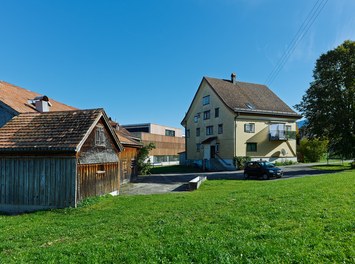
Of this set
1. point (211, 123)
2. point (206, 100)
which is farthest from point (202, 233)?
point (206, 100)

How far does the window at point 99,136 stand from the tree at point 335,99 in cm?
2306

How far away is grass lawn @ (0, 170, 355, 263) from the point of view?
5.46 m

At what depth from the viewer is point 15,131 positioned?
14.5m

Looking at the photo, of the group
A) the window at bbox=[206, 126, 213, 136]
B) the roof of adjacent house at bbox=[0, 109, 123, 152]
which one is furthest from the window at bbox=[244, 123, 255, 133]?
the roof of adjacent house at bbox=[0, 109, 123, 152]

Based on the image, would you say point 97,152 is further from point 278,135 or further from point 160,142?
point 160,142

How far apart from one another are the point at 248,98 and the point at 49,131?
29.2 meters

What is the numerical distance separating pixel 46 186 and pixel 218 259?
10.4m

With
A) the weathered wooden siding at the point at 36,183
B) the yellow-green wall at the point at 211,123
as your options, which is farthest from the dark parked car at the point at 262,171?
the weathered wooden siding at the point at 36,183

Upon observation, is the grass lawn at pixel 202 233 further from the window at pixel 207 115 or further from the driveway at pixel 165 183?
the window at pixel 207 115

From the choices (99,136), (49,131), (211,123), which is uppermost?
(211,123)

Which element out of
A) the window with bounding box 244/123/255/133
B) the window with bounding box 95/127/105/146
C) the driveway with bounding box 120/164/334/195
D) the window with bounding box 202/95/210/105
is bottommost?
the driveway with bounding box 120/164/334/195

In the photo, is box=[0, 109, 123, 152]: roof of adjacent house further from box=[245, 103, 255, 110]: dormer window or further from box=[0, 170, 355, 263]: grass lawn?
box=[245, 103, 255, 110]: dormer window

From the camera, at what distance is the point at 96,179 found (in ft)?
48.3

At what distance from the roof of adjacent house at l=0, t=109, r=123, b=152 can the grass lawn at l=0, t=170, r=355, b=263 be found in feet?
10.8
